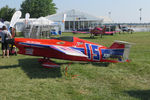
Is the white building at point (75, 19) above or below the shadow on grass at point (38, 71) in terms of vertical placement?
above

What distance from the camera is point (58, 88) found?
5.11 meters

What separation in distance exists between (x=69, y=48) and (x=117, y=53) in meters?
2.24

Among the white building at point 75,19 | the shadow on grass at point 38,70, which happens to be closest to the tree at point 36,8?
the white building at point 75,19

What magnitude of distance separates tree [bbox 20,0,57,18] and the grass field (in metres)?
59.6

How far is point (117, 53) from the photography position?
7539 millimetres

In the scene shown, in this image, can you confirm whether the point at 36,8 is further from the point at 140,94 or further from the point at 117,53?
the point at 140,94

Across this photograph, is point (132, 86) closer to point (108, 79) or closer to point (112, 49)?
point (108, 79)

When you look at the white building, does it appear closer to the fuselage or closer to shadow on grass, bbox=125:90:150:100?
the fuselage

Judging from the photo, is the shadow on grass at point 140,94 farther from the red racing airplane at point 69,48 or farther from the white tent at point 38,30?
the white tent at point 38,30

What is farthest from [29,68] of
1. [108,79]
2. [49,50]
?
[108,79]

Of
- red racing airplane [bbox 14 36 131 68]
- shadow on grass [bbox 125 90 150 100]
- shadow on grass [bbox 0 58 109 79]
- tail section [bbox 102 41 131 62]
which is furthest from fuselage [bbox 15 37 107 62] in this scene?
shadow on grass [bbox 125 90 150 100]

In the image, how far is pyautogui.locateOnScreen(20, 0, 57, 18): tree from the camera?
6438cm

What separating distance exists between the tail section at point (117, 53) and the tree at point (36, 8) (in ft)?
196

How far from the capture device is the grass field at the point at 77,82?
15.1ft
